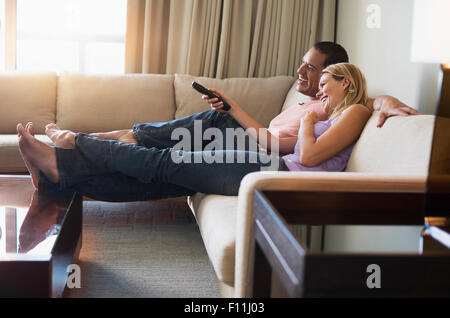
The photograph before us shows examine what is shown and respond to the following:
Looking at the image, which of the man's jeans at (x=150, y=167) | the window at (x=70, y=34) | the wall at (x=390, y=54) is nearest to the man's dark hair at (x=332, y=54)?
the wall at (x=390, y=54)

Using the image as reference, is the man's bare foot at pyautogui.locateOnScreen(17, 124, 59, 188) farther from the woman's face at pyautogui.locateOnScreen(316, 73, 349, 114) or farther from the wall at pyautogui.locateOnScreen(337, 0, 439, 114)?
the wall at pyautogui.locateOnScreen(337, 0, 439, 114)

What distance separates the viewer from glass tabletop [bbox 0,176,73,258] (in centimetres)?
134

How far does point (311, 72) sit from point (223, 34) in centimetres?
111

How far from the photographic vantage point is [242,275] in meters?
1.26

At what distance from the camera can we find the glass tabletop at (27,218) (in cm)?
134

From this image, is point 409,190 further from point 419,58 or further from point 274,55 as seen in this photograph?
point 274,55

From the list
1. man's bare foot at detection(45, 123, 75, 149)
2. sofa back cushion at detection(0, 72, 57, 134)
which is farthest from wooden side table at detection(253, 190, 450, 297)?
sofa back cushion at detection(0, 72, 57, 134)

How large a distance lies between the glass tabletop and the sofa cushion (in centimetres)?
126

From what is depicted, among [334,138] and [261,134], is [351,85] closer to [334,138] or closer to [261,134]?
[334,138]

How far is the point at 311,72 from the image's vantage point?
2.51 metres

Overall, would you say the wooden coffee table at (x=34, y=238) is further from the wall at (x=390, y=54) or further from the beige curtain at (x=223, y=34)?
the beige curtain at (x=223, y=34)

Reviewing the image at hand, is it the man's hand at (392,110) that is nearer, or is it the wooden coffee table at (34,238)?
the wooden coffee table at (34,238)

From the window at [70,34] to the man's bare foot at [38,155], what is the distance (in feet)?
6.17
